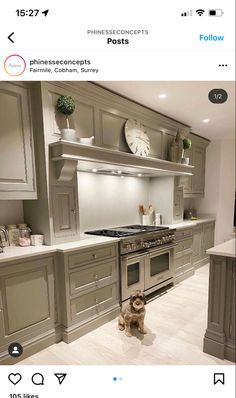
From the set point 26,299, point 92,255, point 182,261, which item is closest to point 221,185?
point 182,261

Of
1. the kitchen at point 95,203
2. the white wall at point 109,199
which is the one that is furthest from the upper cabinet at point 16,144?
the white wall at point 109,199

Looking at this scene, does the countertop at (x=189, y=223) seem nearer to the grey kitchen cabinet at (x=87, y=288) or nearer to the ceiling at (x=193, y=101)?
the ceiling at (x=193, y=101)

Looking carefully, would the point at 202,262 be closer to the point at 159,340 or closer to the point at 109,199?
the point at 159,340

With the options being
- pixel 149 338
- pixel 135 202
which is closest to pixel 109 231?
pixel 135 202

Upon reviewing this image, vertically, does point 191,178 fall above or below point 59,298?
above

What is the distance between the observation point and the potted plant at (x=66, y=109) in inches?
43.7

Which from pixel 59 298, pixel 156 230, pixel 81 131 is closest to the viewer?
pixel 156 230

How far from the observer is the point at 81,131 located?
1.29 metres

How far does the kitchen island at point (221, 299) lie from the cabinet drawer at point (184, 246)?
4.2 inches

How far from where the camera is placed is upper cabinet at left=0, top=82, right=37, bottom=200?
1.02m

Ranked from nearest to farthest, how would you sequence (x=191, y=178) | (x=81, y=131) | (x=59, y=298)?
(x=191, y=178) → (x=59, y=298) → (x=81, y=131)
